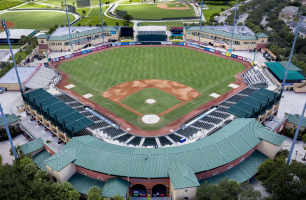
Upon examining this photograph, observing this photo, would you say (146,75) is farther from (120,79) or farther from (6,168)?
(6,168)

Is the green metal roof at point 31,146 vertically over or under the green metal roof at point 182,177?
under

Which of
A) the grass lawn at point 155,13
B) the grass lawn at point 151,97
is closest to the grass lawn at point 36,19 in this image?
the grass lawn at point 155,13

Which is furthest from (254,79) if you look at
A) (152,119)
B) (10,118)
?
(10,118)

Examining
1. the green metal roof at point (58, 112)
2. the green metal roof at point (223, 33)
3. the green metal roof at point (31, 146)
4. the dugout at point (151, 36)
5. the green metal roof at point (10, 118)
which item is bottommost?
the green metal roof at point (31, 146)

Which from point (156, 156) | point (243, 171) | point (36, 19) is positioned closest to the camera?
point (156, 156)

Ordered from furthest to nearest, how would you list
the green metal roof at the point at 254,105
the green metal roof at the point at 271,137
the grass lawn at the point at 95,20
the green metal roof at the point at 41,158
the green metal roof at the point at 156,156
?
the grass lawn at the point at 95,20 < the green metal roof at the point at 254,105 < the green metal roof at the point at 41,158 < the green metal roof at the point at 271,137 < the green metal roof at the point at 156,156

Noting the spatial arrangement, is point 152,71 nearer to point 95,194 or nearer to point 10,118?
point 10,118

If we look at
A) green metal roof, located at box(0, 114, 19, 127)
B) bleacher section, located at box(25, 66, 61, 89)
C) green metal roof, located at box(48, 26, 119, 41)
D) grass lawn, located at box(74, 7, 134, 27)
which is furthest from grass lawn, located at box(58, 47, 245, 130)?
grass lawn, located at box(74, 7, 134, 27)

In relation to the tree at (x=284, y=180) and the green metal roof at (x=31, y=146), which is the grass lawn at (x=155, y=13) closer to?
the green metal roof at (x=31, y=146)
